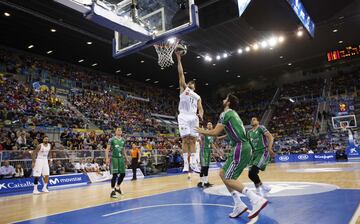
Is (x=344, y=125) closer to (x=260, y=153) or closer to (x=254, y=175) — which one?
(x=260, y=153)

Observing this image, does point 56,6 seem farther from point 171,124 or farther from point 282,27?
point 171,124

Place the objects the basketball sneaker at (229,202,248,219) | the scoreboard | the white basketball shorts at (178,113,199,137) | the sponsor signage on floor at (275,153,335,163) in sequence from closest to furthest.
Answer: the basketball sneaker at (229,202,248,219), the white basketball shorts at (178,113,199,137), the sponsor signage on floor at (275,153,335,163), the scoreboard

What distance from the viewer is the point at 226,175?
433 cm

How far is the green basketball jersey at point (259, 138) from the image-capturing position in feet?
21.1

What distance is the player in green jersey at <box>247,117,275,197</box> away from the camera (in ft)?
20.0

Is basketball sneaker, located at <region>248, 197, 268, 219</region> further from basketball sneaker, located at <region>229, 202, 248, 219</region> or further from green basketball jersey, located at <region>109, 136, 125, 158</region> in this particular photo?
green basketball jersey, located at <region>109, 136, 125, 158</region>

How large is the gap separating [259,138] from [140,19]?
16.1ft

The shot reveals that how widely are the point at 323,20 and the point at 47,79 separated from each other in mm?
21462

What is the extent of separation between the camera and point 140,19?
8328 mm

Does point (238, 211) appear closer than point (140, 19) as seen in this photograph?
Yes

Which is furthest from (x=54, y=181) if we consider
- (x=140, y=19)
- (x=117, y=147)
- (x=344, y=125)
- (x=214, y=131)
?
(x=344, y=125)

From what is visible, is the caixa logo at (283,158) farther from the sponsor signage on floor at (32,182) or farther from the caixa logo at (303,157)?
Result: the sponsor signage on floor at (32,182)

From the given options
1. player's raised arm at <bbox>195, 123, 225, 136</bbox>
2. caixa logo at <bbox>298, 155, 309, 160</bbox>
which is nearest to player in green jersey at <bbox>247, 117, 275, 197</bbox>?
player's raised arm at <bbox>195, 123, 225, 136</bbox>

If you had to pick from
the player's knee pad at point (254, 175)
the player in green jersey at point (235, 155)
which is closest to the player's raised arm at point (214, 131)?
the player in green jersey at point (235, 155)
